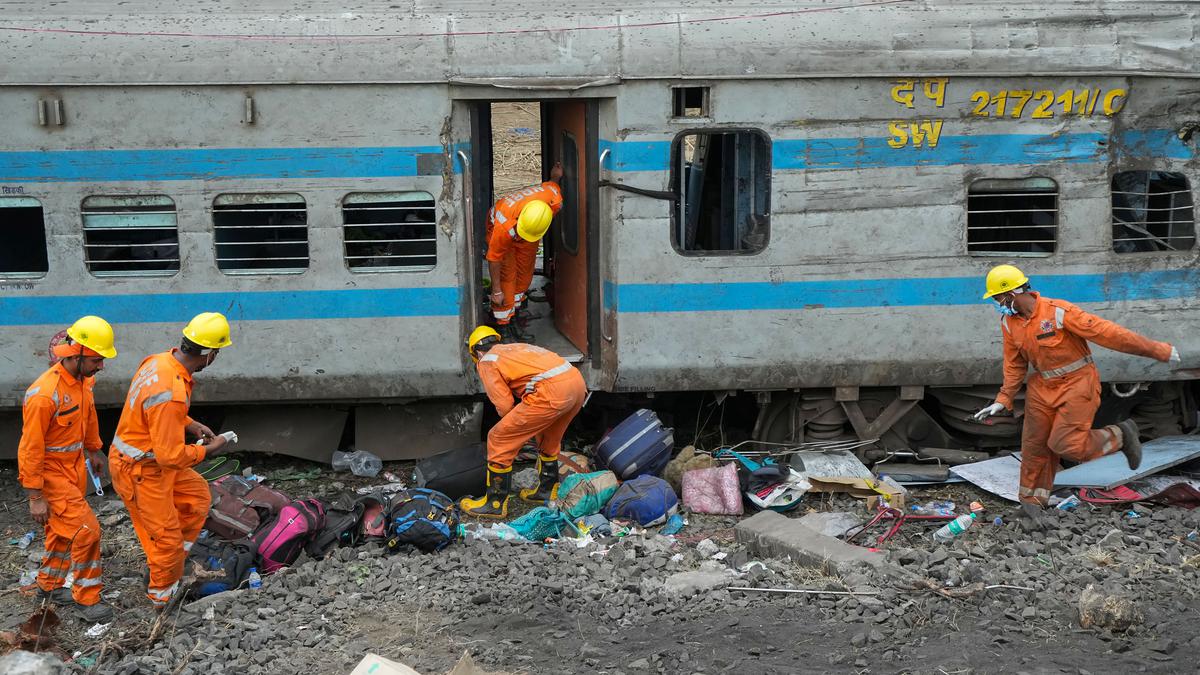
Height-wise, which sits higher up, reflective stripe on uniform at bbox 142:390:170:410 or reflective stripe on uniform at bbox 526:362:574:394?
reflective stripe on uniform at bbox 142:390:170:410

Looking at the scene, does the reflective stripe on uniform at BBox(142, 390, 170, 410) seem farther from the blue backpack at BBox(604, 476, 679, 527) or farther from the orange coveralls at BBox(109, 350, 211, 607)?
the blue backpack at BBox(604, 476, 679, 527)

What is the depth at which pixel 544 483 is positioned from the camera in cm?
938

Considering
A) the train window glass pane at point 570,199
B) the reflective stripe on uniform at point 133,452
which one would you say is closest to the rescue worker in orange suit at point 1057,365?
the train window glass pane at point 570,199

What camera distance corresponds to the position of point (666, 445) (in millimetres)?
9320

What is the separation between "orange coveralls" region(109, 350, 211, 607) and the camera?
7.04 meters

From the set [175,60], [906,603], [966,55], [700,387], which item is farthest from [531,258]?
[906,603]

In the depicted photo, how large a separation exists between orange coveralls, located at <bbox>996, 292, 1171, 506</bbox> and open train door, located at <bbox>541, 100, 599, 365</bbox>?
3.00m

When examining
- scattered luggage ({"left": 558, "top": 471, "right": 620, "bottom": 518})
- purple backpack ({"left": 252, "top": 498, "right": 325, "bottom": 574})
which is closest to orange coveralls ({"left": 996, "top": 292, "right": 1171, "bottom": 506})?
scattered luggage ({"left": 558, "top": 471, "right": 620, "bottom": 518})

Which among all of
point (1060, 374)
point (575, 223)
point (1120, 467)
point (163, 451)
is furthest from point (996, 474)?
point (163, 451)

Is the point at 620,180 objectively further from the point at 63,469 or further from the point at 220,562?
the point at 63,469

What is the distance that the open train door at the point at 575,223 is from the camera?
30.6 ft

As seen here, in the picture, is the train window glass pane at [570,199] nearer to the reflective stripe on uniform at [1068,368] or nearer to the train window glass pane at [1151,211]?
the reflective stripe on uniform at [1068,368]

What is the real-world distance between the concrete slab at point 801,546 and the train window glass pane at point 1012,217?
8.53 feet

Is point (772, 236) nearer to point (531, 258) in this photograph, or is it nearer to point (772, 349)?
point (772, 349)
